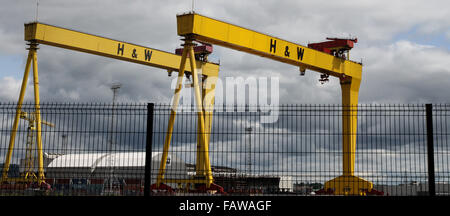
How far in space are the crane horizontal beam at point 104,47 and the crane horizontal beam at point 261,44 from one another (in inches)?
257

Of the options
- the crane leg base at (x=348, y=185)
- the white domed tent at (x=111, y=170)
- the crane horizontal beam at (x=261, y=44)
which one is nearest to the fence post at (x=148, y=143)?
the white domed tent at (x=111, y=170)

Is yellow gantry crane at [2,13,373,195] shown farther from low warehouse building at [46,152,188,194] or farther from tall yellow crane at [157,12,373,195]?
low warehouse building at [46,152,188,194]

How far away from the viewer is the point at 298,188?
37.9 ft

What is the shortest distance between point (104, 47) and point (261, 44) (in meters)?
8.76

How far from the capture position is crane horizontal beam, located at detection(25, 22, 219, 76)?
82.2ft

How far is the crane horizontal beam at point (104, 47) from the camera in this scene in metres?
25.0

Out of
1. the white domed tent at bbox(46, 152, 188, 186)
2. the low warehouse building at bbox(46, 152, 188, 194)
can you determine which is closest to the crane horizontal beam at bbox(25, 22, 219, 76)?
the white domed tent at bbox(46, 152, 188, 186)

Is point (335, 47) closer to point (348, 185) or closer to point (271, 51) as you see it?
point (271, 51)

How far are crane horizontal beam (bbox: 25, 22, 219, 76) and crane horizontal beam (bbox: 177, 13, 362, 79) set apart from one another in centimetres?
652

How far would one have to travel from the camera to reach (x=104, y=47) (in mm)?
27188

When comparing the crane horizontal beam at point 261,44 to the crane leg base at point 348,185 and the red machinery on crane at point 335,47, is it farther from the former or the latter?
the crane leg base at point 348,185

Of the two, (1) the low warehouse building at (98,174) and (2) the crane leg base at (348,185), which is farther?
(2) the crane leg base at (348,185)
